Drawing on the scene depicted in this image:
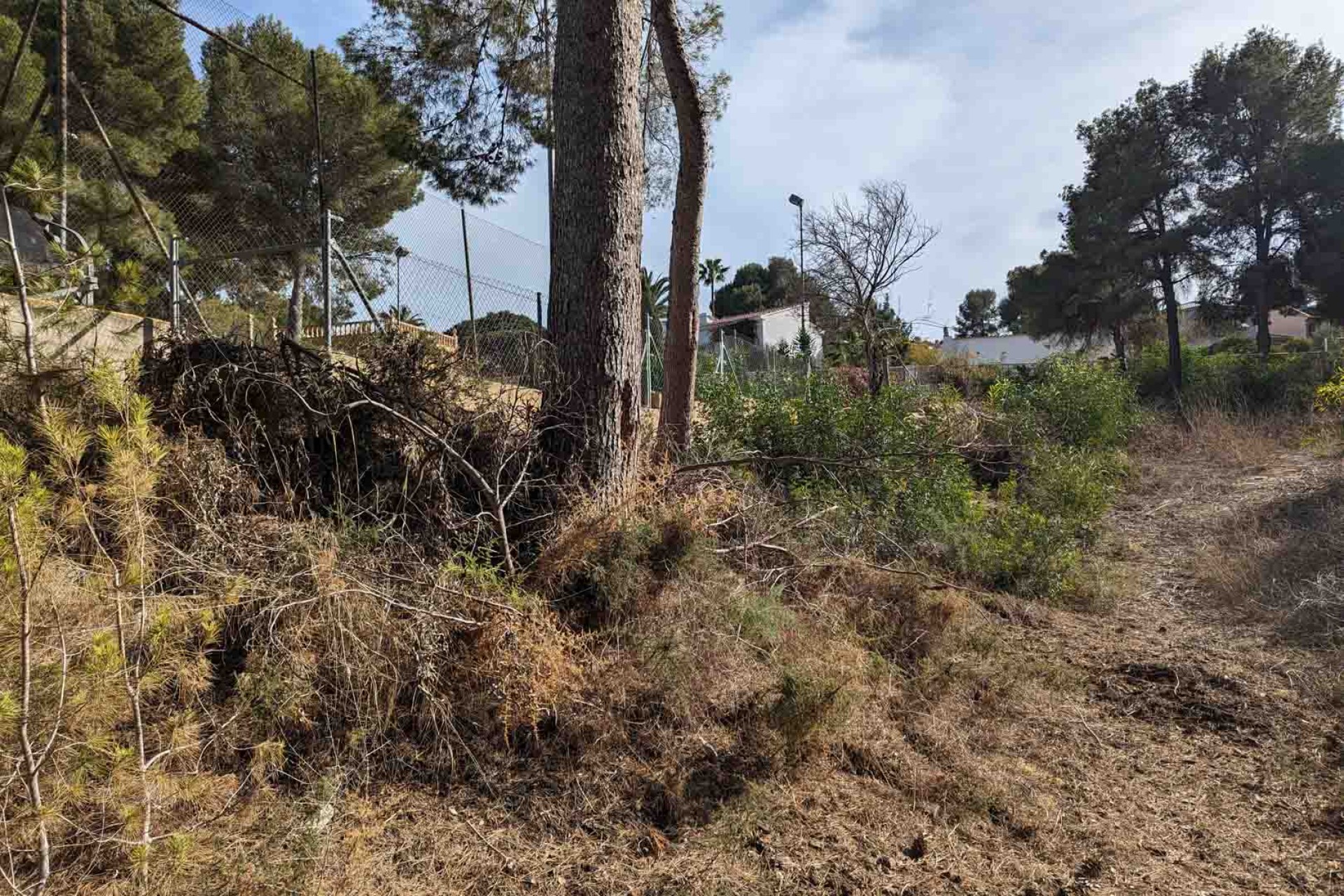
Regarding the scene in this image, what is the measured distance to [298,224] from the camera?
13539mm

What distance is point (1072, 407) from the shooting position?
11008 mm

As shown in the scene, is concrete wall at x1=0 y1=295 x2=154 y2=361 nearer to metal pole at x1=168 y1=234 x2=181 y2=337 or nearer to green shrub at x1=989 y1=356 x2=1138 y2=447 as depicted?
metal pole at x1=168 y1=234 x2=181 y2=337

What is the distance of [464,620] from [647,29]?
8.22 m

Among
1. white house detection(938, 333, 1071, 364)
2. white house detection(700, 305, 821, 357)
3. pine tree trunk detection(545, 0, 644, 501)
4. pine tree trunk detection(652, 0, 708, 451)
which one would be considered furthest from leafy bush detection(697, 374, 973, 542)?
white house detection(938, 333, 1071, 364)

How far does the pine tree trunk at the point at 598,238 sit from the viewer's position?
4285 mm

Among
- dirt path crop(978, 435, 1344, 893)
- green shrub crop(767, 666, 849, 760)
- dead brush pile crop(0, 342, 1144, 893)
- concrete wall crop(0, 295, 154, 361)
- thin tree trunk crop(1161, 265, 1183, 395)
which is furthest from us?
thin tree trunk crop(1161, 265, 1183, 395)

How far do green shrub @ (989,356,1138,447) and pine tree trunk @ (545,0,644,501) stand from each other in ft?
22.7

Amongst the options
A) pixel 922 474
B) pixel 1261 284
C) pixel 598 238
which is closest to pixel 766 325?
pixel 1261 284

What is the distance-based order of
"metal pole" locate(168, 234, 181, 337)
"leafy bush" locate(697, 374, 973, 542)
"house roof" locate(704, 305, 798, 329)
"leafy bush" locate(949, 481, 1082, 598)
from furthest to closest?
"house roof" locate(704, 305, 798, 329), "leafy bush" locate(697, 374, 973, 542), "leafy bush" locate(949, 481, 1082, 598), "metal pole" locate(168, 234, 181, 337)

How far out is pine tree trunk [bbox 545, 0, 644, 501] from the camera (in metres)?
4.29

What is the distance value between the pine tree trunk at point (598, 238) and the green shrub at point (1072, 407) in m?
6.92

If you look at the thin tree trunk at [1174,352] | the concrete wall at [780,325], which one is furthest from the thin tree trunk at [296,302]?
the concrete wall at [780,325]

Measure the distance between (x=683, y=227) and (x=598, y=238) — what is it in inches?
86.4

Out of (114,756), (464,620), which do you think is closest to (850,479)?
(464,620)
